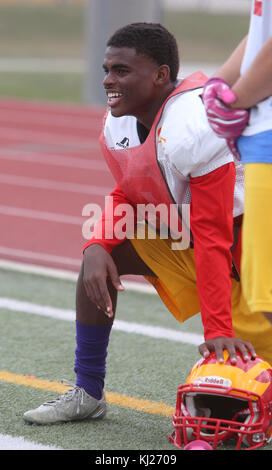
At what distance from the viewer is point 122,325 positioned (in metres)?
4.59

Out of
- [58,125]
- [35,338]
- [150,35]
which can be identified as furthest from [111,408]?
[58,125]

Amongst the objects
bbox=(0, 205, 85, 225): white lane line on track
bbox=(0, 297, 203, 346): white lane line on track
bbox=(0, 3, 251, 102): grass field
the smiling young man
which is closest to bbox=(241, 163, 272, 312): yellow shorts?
the smiling young man

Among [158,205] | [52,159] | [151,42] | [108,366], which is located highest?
[151,42]

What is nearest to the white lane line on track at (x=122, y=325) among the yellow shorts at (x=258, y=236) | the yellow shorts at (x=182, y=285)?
the yellow shorts at (x=182, y=285)

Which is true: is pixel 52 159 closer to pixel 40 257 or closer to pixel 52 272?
pixel 40 257

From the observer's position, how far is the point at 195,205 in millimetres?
2971

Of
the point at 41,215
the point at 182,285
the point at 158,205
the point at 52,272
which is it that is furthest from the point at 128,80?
the point at 41,215

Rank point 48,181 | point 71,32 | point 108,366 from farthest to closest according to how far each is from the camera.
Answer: point 71,32 < point 48,181 < point 108,366

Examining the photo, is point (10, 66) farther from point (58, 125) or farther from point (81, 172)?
point (81, 172)

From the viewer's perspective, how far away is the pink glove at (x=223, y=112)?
8.34ft

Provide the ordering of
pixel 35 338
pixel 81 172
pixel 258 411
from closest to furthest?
pixel 258 411, pixel 35 338, pixel 81 172

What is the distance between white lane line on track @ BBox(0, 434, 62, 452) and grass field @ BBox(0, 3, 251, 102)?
25.4 metres

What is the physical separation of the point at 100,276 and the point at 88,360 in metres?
0.34

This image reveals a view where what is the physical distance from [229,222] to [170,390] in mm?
934
